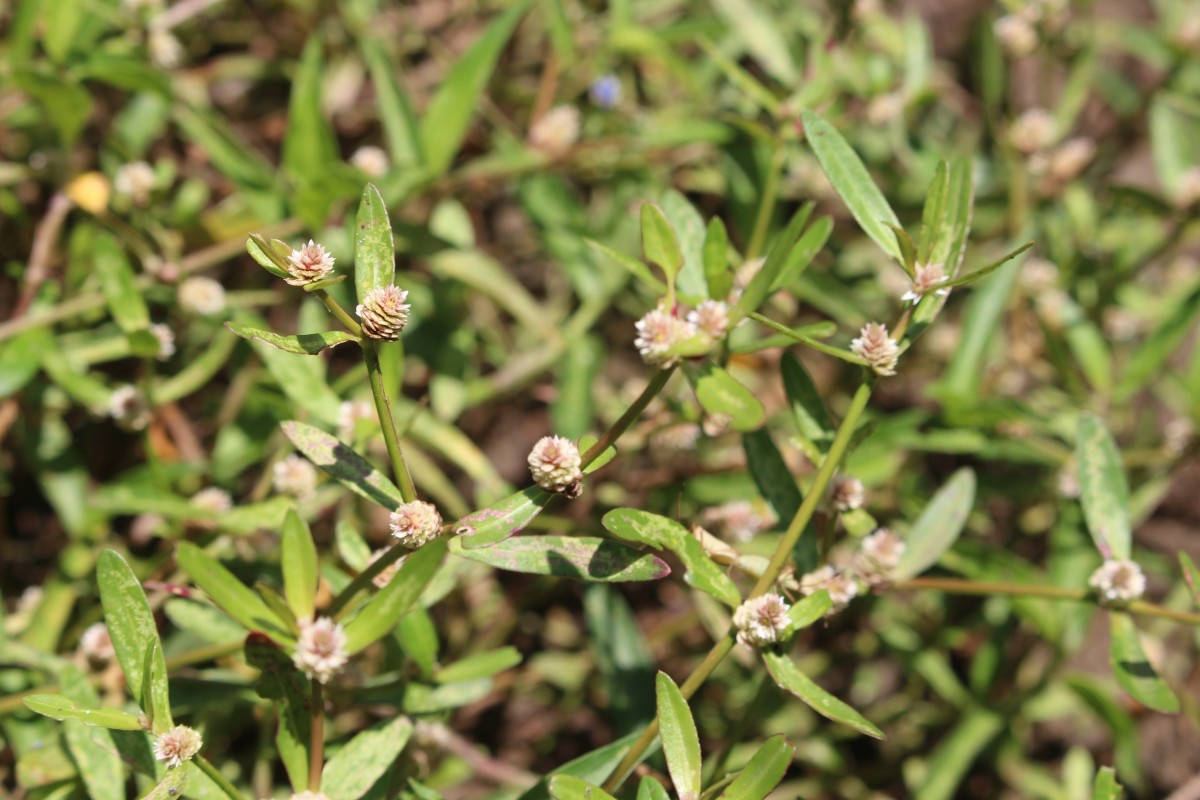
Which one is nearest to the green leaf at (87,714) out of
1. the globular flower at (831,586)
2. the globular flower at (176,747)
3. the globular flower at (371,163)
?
the globular flower at (176,747)

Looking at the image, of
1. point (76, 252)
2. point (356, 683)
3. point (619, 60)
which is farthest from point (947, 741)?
point (76, 252)

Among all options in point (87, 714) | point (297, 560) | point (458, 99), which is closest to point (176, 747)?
point (87, 714)

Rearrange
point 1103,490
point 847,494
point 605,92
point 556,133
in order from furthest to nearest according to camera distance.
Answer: point 605,92 < point 556,133 < point 1103,490 < point 847,494

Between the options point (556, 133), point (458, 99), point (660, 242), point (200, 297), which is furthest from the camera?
point (556, 133)

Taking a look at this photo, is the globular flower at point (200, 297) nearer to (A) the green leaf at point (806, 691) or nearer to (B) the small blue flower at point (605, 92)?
(B) the small blue flower at point (605, 92)

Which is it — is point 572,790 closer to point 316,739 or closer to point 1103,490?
point 316,739

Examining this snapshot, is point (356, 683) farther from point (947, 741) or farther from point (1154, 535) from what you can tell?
point (1154, 535)
